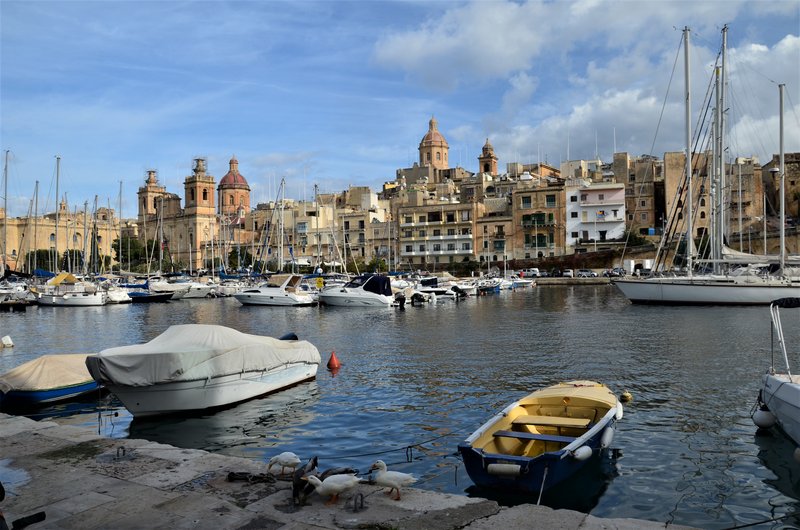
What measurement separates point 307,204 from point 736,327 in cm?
8906

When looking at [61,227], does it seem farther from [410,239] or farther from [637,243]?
[637,243]

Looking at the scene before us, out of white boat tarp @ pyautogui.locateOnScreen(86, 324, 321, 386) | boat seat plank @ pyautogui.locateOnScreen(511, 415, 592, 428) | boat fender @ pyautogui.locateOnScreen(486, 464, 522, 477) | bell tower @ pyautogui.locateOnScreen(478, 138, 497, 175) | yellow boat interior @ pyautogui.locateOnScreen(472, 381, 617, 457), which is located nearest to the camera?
boat fender @ pyautogui.locateOnScreen(486, 464, 522, 477)

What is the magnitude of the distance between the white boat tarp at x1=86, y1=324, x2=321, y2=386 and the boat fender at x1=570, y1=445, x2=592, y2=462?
7962 millimetres

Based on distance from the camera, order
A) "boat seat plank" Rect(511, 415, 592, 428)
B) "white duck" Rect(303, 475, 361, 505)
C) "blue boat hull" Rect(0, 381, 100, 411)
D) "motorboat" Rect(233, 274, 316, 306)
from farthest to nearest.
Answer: "motorboat" Rect(233, 274, 316, 306) → "blue boat hull" Rect(0, 381, 100, 411) → "boat seat plank" Rect(511, 415, 592, 428) → "white duck" Rect(303, 475, 361, 505)

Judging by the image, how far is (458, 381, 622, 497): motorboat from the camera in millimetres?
8727

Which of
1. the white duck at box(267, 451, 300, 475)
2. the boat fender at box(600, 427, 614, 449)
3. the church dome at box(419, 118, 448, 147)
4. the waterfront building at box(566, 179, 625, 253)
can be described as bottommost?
the boat fender at box(600, 427, 614, 449)

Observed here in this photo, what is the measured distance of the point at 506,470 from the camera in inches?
340

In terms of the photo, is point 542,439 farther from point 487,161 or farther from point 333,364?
point 487,161

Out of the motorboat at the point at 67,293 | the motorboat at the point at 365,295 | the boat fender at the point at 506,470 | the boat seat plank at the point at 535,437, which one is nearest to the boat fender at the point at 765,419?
the boat seat plank at the point at 535,437

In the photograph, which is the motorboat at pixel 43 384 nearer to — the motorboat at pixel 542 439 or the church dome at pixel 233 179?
the motorboat at pixel 542 439

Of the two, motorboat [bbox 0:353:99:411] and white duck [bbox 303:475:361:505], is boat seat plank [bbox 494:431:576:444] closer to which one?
white duck [bbox 303:475:361:505]

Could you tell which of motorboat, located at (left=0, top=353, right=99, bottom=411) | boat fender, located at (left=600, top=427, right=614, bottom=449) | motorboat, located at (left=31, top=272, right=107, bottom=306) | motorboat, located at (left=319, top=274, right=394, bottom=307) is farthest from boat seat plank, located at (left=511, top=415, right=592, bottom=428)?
motorboat, located at (left=31, top=272, right=107, bottom=306)

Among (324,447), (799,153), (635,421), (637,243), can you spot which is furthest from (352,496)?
(799,153)

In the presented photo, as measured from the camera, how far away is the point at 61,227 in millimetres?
126438
